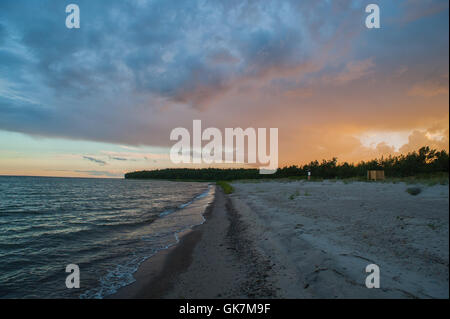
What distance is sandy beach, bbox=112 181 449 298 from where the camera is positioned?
4.38 meters

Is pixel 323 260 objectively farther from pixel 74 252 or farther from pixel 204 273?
pixel 74 252

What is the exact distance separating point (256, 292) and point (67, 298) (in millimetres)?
5705

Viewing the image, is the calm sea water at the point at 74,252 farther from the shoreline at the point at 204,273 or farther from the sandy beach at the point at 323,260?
the sandy beach at the point at 323,260

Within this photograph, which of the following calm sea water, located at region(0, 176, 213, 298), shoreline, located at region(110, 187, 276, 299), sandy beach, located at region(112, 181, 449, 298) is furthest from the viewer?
calm sea water, located at region(0, 176, 213, 298)

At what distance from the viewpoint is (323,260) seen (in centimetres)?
605

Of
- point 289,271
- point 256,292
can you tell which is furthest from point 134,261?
point 289,271

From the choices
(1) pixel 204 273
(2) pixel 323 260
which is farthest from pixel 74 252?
(2) pixel 323 260

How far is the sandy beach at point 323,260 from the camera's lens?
14.4 ft

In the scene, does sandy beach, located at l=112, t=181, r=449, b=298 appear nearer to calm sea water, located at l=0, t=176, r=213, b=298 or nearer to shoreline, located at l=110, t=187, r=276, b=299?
shoreline, located at l=110, t=187, r=276, b=299

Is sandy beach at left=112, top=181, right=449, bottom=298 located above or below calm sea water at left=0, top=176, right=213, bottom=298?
above

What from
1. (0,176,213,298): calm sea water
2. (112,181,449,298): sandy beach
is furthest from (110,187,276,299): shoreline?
(0,176,213,298): calm sea water

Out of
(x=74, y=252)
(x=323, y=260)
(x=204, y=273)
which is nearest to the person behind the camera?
(x=323, y=260)
